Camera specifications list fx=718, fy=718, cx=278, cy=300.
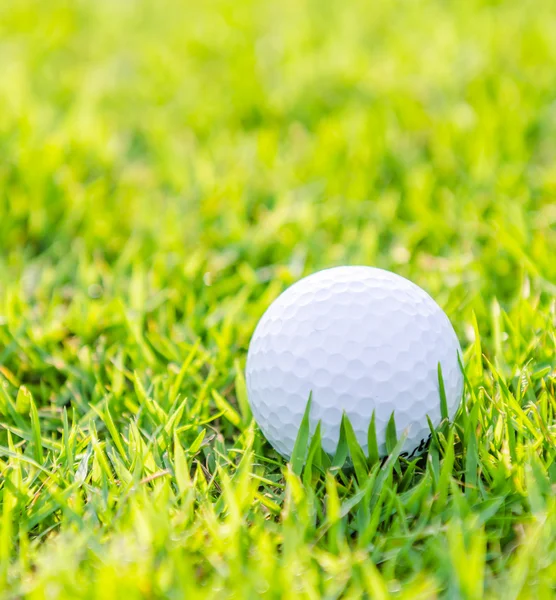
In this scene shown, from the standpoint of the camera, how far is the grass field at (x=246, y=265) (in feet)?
4.98

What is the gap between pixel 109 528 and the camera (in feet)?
5.24

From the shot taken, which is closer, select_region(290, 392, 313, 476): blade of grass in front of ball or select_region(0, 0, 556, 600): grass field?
select_region(0, 0, 556, 600): grass field

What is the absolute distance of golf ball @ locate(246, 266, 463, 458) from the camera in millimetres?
1742

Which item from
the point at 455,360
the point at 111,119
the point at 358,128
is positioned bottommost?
the point at 455,360

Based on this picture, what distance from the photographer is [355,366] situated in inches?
68.5

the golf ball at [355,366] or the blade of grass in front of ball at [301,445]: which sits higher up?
the golf ball at [355,366]

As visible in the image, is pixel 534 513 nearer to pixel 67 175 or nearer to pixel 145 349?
pixel 145 349

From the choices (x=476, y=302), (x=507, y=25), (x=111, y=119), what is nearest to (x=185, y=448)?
(x=476, y=302)

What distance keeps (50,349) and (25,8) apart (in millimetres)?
3964

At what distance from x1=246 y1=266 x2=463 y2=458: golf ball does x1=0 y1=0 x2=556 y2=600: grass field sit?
0.09 meters

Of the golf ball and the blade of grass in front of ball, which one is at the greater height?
the golf ball

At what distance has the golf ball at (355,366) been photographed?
1.74 meters

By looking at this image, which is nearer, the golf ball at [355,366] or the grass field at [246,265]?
the grass field at [246,265]

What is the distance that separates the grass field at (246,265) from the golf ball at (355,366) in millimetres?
94
